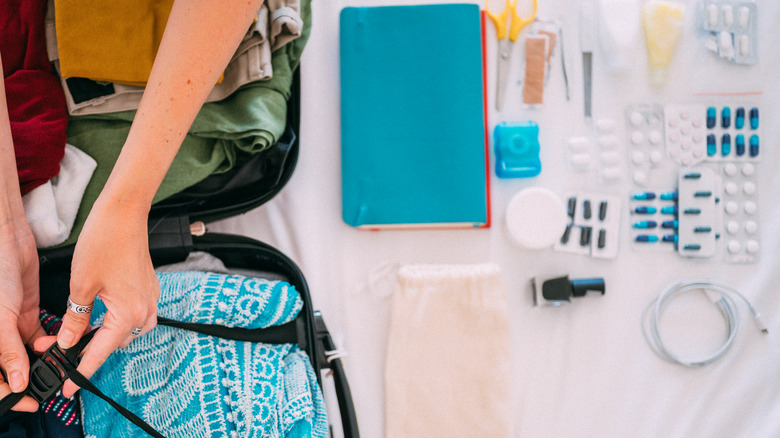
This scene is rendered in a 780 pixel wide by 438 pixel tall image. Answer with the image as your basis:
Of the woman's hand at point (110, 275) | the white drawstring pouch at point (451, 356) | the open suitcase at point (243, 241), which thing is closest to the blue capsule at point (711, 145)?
the white drawstring pouch at point (451, 356)

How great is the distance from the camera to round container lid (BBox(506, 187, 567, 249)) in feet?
2.26

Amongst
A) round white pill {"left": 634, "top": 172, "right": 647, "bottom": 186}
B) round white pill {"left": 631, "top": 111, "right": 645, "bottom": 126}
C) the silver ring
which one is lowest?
the silver ring

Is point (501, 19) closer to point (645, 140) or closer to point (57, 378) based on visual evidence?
point (645, 140)

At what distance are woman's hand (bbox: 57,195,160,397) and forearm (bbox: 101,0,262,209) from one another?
2cm

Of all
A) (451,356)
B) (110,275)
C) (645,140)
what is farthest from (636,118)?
(110,275)

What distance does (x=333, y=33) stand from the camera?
0.73 meters

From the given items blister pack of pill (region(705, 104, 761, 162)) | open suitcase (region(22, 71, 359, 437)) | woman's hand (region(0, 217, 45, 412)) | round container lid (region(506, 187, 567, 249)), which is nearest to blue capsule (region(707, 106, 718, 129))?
blister pack of pill (region(705, 104, 761, 162))

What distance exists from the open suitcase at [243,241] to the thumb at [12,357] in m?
0.11

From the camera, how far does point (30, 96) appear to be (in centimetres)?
55

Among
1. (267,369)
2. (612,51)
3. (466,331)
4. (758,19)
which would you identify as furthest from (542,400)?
(758,19)

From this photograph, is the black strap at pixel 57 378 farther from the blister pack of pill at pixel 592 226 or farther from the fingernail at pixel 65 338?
the blister pack of pill at pixel 592 226

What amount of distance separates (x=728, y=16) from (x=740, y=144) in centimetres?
17

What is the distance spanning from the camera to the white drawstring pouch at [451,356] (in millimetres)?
695

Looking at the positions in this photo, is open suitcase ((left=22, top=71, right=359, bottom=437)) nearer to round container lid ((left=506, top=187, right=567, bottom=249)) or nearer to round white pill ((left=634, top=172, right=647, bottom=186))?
round container lid ((left=506, top=187, right=567, bottom=249))
